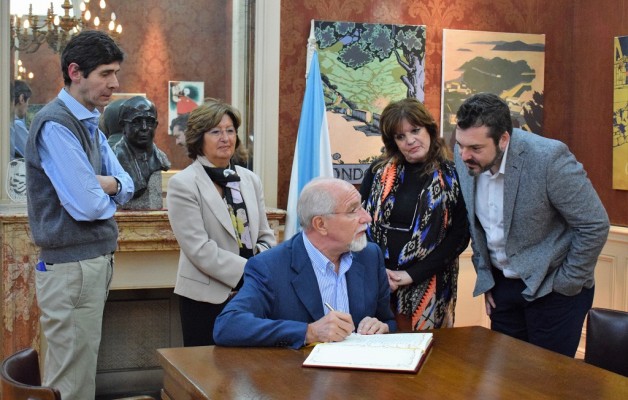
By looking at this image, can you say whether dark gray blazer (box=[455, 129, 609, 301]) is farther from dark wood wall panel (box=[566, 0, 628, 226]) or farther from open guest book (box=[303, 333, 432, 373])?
dark wood wall panel (box=[566, 0, 628, 226])

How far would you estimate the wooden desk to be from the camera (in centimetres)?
205

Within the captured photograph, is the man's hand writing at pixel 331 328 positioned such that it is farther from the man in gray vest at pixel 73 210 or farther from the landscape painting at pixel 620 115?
the landscape painting at pixel 620 115

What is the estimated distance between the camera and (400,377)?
2.18 m

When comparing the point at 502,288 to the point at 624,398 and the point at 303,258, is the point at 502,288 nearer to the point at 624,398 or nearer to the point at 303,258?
the point at 303,258

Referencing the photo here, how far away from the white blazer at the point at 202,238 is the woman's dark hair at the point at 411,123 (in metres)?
0.74

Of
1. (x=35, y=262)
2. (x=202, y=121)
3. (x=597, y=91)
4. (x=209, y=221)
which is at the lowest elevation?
(x=35, y=262)

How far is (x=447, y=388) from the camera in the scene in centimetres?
210

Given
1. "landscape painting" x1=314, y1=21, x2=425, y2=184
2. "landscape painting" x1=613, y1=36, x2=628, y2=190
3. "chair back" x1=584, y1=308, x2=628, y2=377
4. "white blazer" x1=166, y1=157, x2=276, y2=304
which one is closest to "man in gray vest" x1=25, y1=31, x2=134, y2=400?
"white blazer" x1=166, y1=157, x2=276, y2=304

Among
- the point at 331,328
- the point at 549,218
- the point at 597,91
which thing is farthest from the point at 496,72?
the point at 331,328

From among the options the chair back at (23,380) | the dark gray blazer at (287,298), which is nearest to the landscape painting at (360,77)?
the dark gray blazer at (287,298)

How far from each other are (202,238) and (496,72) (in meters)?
3.06

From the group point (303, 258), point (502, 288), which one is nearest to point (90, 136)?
point (303, 258)

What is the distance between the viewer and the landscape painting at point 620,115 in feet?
17.6

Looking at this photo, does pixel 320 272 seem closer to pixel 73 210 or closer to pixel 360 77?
pixel 73 210
